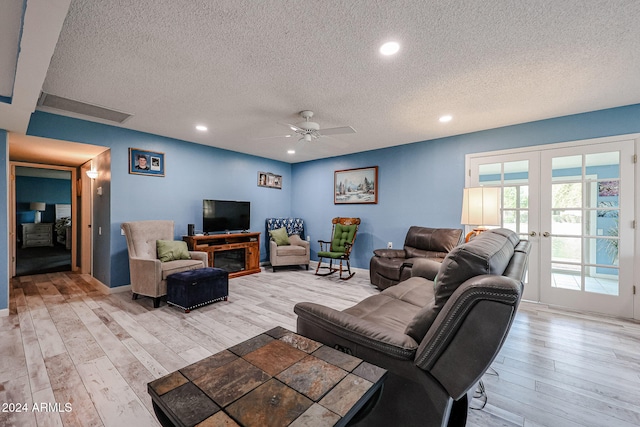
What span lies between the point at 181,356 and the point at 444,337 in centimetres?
214

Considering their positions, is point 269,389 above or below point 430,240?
below

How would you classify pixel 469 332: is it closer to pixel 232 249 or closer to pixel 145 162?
pixel 232 249

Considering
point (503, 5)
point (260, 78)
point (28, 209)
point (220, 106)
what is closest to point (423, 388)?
point (503, 5)

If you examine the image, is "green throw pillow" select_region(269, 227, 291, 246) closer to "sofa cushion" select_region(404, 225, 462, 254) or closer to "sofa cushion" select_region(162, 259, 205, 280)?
"sofa cushion" select_region(162, 259, 205, 280)

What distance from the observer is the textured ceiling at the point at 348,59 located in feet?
5.56

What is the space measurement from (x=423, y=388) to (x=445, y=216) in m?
3.72

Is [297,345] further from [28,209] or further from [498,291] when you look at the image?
[28,209]

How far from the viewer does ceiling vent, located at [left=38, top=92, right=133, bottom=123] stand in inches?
116

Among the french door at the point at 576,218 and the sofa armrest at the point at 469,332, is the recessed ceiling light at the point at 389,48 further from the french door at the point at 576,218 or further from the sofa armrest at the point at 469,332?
the french door at the point at 576,218

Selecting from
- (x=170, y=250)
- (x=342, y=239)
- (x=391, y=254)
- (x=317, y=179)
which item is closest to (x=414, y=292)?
(x=391, y=254)

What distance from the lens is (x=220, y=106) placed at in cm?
318

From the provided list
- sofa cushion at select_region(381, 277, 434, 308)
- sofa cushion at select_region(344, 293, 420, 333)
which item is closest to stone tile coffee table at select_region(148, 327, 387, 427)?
sofa cushion at select_region(344, 293, 420, 333)

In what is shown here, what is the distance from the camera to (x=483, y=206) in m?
3.14

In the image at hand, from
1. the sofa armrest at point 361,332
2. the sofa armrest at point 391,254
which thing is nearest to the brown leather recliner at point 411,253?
the sofa armrest at point 391,254
